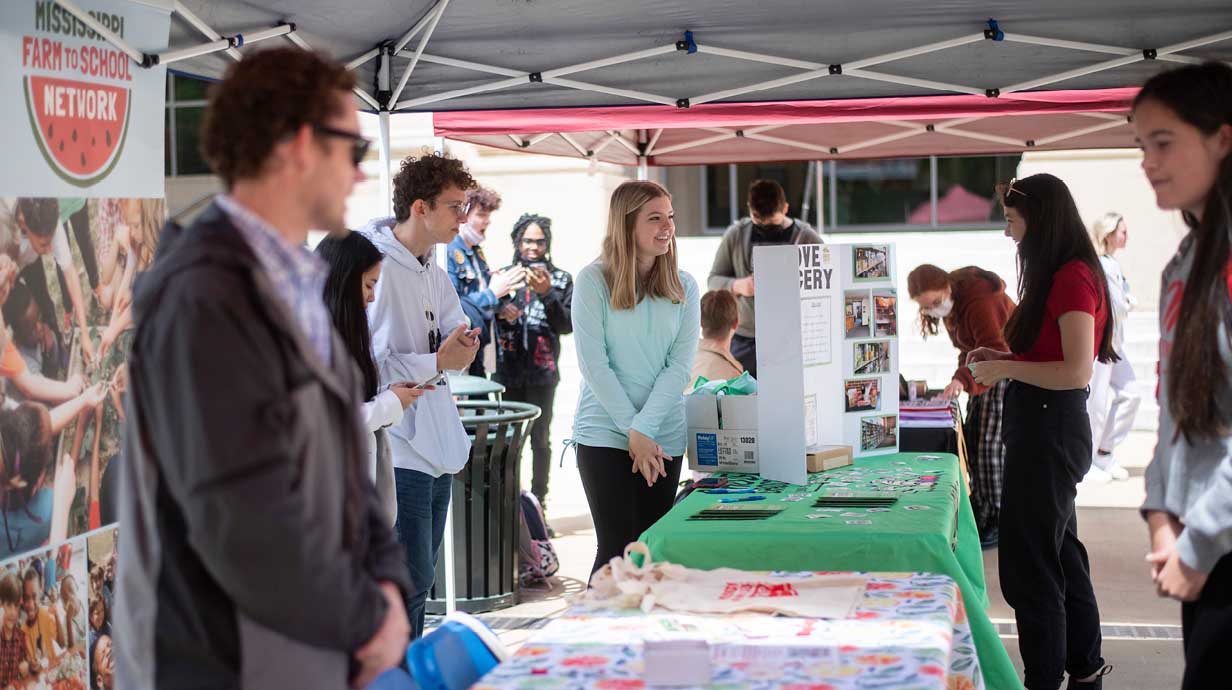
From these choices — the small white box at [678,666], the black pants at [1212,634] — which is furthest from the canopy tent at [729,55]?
the black pants at [1212,634]

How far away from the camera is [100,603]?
128 inches

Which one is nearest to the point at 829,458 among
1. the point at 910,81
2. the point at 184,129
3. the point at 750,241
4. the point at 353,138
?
the point at 910,81

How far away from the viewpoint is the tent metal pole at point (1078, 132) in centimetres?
741

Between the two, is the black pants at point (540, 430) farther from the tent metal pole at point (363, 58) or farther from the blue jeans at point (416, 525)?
the blue jeans at point (416, 525)

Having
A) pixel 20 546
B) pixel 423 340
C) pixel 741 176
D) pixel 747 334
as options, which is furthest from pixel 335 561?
pixel 741 176

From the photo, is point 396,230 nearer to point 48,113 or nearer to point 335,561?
point 48,113

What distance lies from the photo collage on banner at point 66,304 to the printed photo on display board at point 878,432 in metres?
2.26

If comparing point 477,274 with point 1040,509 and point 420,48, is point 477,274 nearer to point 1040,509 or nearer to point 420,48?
point 420,48

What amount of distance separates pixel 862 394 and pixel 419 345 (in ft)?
4.67

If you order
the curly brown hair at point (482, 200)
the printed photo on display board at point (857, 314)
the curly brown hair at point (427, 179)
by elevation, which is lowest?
the printed photo on display board at point (857, 314)

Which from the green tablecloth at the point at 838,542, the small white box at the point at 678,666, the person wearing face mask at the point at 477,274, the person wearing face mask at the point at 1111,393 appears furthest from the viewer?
the person wearing face mask at the point at 1111,393

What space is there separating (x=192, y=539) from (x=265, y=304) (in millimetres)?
299

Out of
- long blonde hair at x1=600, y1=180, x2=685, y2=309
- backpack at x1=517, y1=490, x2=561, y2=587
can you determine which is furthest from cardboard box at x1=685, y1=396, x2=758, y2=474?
backpack at x1=517, y1=490, x2=561, y2=587

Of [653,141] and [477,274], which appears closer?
[477,274]
